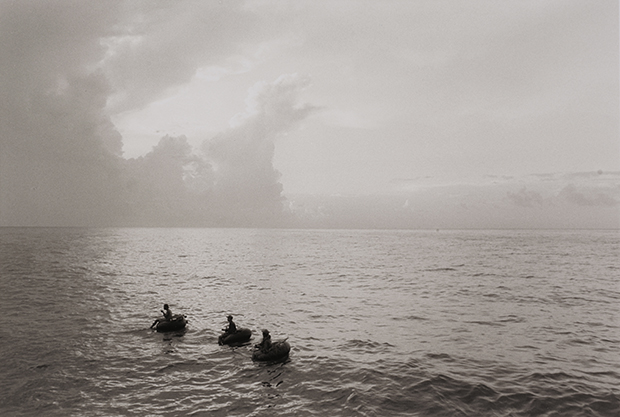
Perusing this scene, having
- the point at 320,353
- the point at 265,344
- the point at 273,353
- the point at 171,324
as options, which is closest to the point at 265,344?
the point at 265,344

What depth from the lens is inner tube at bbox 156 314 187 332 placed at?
25594 millimetres

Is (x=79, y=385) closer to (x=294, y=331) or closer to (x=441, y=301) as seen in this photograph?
(x=294, y=331)

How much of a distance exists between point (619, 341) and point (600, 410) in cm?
1326

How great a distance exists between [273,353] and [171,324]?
10.0 metres

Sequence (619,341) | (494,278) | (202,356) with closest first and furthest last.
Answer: (202,356) → (619,341) → (494,278)

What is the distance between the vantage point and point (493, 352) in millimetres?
22047

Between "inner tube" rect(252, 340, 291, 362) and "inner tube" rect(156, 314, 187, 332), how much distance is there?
28.2 ft

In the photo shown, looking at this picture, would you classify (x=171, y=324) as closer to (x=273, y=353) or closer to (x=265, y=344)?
(x=265, y=344)

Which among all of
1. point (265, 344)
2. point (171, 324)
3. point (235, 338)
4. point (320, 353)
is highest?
point (265, 344)

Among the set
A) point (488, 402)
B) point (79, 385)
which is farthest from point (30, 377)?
point (488, 402)

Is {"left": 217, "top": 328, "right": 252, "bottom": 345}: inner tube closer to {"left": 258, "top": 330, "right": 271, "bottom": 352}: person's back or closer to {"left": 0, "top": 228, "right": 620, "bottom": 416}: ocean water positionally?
{"left": 0, "top": 228, "right": 620, "bottom": 416}: ocean water

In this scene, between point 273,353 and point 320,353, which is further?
point 320,353

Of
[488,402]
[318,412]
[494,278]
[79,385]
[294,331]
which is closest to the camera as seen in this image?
[318,412]

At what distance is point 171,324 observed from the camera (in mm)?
25797
